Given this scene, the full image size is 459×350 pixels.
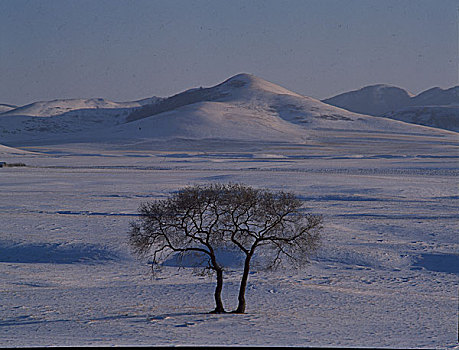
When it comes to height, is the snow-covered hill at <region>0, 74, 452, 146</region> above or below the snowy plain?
above

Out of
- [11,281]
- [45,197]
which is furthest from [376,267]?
[45,197]

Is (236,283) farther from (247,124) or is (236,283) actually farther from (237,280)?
(247,124)

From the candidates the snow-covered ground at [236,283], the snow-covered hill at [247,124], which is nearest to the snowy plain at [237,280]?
the snow-covered ground at [236,283]

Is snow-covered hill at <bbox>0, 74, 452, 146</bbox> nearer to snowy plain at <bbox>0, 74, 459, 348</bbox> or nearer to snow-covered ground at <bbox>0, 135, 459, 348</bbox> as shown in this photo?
snowy plain at <bbox>0, 74, 459, 348</bbox>

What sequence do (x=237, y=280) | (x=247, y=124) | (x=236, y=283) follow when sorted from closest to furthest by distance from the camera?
(x=236, y=283) → (x=237, y=280) → (x=247, y=124)

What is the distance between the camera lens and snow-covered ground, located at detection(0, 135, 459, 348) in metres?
14.9

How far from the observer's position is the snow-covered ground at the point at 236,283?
49.0 feet

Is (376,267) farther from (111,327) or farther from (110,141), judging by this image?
(110,141)

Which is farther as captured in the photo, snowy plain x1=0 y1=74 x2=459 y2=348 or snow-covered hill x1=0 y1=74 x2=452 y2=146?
snow-covered hill x1=0 y1=74 x2=452 y2=146

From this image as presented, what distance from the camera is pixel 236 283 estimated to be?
70.2ft

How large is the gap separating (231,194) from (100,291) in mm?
6029

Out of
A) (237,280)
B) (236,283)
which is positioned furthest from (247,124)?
(236,283)

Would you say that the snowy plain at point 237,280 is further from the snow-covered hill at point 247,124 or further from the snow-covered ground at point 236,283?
the snow-covered hill at point 247,124

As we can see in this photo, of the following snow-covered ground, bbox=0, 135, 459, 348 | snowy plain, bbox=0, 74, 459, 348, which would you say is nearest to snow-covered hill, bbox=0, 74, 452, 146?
snowy plain, bbox=0, 74, 459, 348
